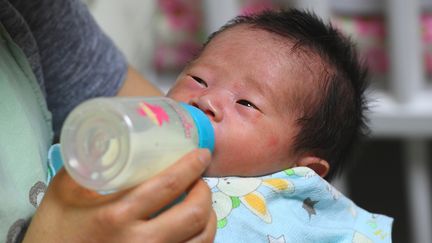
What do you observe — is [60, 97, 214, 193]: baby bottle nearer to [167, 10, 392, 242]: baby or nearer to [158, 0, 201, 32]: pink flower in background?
[167, 10, 392, 242]: baby

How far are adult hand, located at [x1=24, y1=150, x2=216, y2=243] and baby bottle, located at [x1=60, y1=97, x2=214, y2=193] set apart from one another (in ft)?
0.05

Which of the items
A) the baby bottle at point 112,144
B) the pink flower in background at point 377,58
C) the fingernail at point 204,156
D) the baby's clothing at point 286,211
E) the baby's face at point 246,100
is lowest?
the pink flower in background at point 377,58

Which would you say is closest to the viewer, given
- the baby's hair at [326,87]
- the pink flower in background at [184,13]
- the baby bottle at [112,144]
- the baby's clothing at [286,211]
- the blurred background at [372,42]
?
the baby bottle at [112,144]

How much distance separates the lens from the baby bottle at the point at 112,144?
592mm

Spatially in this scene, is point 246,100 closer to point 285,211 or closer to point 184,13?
point 285,211

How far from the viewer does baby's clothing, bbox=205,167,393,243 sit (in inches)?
31.9

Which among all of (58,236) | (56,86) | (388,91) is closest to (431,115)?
(388,91)

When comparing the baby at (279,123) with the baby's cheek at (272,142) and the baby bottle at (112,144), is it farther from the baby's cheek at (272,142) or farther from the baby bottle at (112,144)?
the baby bottle at (112,144)

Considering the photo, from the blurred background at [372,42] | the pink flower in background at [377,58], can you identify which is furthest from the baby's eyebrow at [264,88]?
the pink flower in background at [377,58]

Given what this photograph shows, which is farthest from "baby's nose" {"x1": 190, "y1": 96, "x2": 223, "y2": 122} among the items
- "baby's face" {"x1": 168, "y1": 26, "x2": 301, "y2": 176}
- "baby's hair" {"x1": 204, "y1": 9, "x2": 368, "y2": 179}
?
"baby's hair" {"x1": 204, "y1": 9, "x2": 368, "y2": 179}

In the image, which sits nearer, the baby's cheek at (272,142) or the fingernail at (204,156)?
the fingernail at (204,156)

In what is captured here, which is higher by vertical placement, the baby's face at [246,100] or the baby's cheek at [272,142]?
the baby's face at [246,100]

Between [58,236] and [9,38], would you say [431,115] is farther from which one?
[58,236]

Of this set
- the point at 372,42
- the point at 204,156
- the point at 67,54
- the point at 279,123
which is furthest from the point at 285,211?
the point at 372,42
